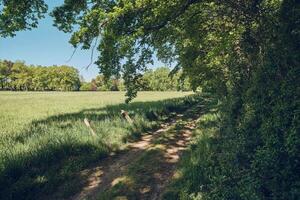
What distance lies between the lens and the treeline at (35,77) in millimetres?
139625

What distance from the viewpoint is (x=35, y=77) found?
14000 cm

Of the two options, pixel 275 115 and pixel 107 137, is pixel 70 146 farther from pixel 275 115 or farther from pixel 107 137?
pixel 275 115

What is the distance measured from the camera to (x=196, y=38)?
13.9m

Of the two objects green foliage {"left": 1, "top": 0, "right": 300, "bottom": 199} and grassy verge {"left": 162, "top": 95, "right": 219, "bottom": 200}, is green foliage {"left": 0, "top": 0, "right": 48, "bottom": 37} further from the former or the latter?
grassy verge {"left": 162, "top": 95, "right": 219, "bottom": 200}

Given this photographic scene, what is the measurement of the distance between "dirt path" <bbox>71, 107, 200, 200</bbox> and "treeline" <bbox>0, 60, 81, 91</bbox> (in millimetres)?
132278

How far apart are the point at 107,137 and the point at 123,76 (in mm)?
6324

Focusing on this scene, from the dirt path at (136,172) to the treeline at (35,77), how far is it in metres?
132

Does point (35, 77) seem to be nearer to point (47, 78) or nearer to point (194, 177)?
point (47, 78)

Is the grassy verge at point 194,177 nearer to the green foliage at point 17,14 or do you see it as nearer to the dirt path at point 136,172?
the dirt path at point 136,172

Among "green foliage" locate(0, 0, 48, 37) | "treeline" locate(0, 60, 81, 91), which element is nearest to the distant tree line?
"treeline" locate(0, 60, 81, 91)

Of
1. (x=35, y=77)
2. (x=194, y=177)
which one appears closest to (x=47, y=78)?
(x=35, y=77)

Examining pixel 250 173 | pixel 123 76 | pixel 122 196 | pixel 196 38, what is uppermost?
pixel 196 38

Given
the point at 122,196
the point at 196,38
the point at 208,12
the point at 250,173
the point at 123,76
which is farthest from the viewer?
the point at 123,76

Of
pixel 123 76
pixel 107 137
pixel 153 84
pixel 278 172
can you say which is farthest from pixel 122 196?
pixel 153 84
